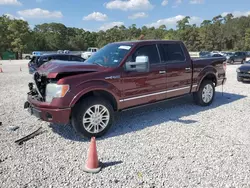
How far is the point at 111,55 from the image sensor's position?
16.9 feet

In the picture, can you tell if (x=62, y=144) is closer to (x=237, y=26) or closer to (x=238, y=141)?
(x=238, y=141)

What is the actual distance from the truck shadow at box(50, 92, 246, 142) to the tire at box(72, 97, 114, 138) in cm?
18

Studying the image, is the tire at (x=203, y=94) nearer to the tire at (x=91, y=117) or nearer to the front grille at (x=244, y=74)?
the tire at (x=91, y=117)

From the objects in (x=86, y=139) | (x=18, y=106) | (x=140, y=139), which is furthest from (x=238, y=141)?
(x=18, y=106)

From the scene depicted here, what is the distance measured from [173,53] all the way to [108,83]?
7.36ft

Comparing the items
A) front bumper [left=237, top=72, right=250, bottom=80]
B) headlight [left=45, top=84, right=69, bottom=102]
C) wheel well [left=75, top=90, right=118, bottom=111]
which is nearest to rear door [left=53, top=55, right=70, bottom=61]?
front bumper [left=237, top=72, right=250, bottom=80]

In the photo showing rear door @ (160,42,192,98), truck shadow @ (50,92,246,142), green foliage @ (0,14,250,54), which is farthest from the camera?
green foliage @ (0,14,250,54)

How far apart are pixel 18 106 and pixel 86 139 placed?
3527mm

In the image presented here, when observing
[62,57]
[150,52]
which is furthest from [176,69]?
[62,57]

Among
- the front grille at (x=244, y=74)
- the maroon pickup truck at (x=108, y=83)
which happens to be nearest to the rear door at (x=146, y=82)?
the maroon pickup truck at (x=108, y=83)

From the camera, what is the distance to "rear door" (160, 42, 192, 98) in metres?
5.62

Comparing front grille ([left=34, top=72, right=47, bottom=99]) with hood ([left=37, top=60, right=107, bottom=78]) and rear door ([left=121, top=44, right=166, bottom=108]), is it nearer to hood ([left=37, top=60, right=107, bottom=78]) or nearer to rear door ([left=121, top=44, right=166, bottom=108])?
hood ([left=37, top=60, right=107, bottom=78])

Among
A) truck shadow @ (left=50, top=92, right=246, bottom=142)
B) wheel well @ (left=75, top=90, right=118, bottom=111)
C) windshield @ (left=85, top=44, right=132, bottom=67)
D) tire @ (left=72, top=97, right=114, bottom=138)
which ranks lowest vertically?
truck shadow @ (left=50, top=92, right=246, bottom=142)

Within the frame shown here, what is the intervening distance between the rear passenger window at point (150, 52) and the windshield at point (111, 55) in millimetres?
249
